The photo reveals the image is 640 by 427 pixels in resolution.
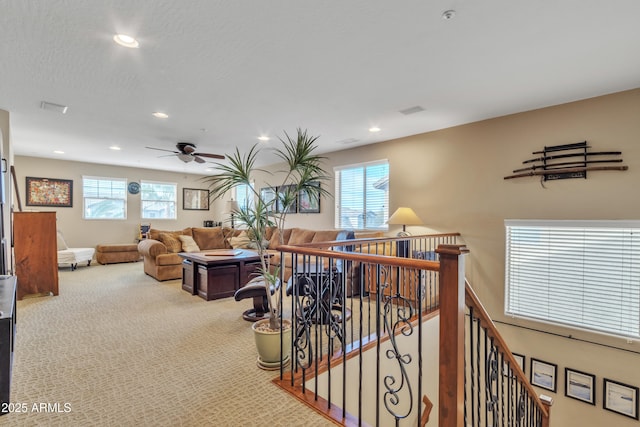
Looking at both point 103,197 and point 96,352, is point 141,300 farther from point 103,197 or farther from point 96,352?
point 103,197

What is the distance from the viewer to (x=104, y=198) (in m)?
8.02

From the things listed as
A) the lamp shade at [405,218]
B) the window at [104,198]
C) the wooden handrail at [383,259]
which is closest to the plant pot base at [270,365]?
the wooden handrail at [383,259]

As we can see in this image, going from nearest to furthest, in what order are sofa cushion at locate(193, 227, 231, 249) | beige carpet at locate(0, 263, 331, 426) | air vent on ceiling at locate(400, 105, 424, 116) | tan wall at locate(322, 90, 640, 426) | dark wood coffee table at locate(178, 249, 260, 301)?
beige carpet at locate(0, 263, 331, 426) < tan wall at locate(322, 90, 640, 426) < air vent on ceiling at locate(400, 105, 424, 116) < dark wood coffee table at locate(178, 249, 260, 301) < sofa cushion at locate(193, 227, 231, 249)

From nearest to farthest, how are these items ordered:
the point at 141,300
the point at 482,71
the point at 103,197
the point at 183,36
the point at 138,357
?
the point at 183,36 < the point at 138,357 < the point at 482,71 < the point at 141,300 < the point at 103,197

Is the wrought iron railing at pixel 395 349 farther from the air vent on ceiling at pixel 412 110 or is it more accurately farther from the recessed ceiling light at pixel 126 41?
the recessed ceiling light at pixel 126 41

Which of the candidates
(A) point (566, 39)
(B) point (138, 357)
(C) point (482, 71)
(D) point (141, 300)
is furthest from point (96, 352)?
(A) point (566, 39)

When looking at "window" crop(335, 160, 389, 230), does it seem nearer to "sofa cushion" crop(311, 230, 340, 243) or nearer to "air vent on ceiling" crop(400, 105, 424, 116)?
"sofa cushion" crop(311, 230, 340, 243)

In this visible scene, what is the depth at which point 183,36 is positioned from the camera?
2.30 meters

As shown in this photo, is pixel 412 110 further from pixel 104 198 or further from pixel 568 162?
pixel 104 198

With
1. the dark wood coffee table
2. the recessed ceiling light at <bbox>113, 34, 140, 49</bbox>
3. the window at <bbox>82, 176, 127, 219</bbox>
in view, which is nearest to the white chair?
the window at <bbox>82, 176, 127, 219</bbox>

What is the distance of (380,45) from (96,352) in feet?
11.8

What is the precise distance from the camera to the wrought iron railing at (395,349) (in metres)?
1.32

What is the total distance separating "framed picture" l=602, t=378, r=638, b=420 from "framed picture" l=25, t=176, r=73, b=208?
1035 centimetres

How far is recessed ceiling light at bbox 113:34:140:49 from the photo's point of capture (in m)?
2.30
